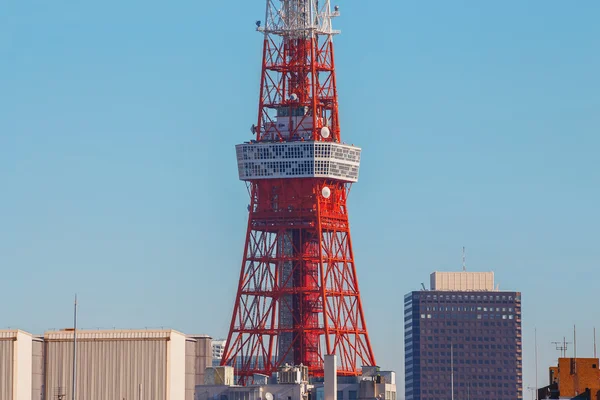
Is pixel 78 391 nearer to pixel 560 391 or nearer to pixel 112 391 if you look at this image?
pixel 112 391

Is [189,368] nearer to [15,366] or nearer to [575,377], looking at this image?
[15,366]

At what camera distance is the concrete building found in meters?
152

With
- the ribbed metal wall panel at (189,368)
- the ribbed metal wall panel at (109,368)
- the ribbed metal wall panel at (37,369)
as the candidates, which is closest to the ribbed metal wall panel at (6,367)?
the ribbed metal wall panel at (37,369)

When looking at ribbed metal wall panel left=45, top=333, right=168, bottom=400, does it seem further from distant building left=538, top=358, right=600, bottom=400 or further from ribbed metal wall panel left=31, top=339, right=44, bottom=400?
distant building left=538, top=358, right=600, bottom=400

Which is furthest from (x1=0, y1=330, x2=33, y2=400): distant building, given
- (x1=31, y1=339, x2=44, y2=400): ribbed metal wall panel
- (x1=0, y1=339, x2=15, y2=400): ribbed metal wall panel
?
(x1=31, y1=339, x2=44, y2=400): ribbed metal wall panel

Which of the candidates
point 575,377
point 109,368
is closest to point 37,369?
point 109,368

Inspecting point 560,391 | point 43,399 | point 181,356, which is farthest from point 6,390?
point 560,391

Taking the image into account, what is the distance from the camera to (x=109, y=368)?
509 ft

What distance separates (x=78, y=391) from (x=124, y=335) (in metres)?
5.38

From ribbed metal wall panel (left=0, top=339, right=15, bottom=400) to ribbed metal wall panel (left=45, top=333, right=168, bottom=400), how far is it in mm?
3106

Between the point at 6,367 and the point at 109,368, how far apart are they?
7599 mm

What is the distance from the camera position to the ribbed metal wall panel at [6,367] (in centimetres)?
15225

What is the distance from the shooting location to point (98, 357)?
155250 mm

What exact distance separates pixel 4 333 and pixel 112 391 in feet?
29.4
